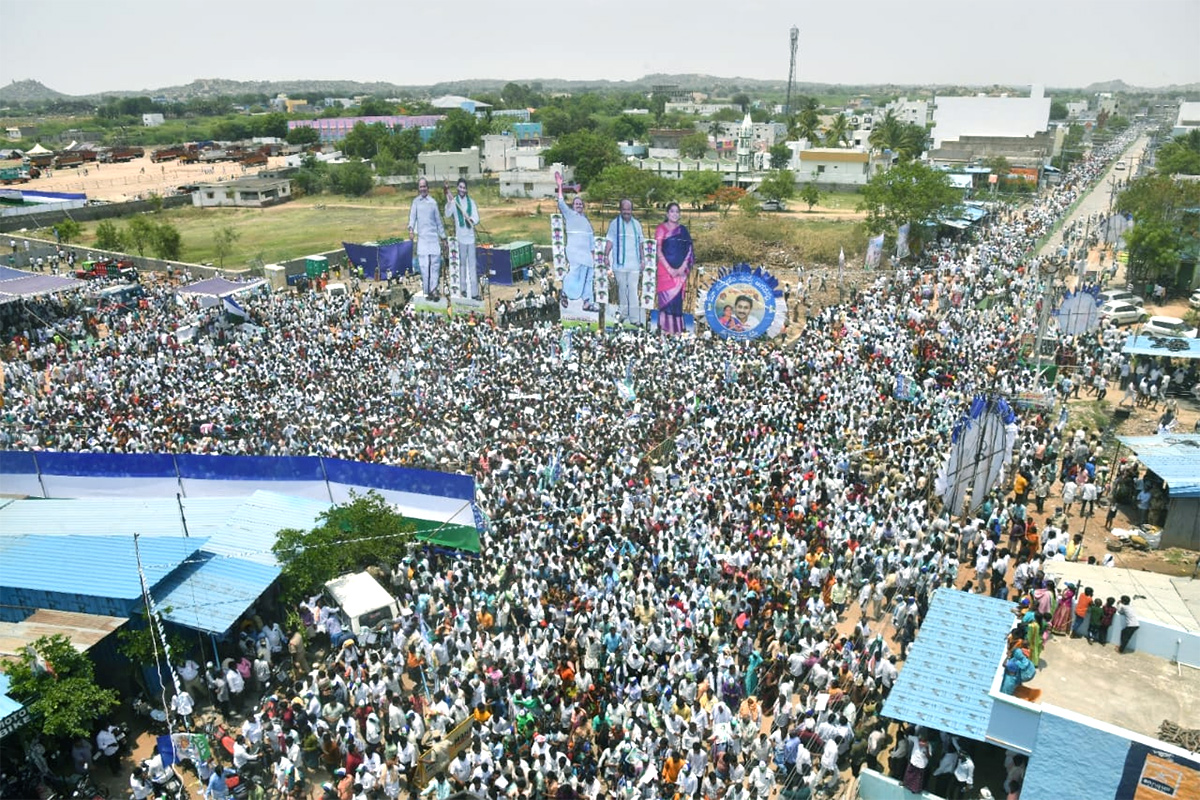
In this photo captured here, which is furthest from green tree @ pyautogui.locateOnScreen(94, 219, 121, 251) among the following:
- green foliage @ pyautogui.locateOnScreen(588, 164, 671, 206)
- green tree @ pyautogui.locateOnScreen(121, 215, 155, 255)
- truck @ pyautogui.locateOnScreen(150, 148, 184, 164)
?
truck @ pyautogui.locateOnScreen(150, 148, 184, 164)

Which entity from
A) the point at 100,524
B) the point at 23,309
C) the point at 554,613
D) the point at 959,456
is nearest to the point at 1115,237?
the point at 959,456

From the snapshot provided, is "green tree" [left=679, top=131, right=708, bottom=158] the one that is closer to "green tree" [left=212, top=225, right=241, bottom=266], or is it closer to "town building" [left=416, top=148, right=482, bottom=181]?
"town building" [left=416, top=148, right=482, bottom=181]

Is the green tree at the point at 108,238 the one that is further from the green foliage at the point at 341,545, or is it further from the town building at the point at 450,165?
the green foliage at the point at 341,545

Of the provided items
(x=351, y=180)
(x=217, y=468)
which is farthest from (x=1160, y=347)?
(x=351, y=180)

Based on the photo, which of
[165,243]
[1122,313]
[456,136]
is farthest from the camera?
[456,136]

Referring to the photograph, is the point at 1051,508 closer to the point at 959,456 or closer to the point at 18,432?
the point at 959,456

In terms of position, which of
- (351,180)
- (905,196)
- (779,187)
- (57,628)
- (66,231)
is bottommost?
(57,628)

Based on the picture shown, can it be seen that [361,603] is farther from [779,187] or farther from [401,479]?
[779,187]
